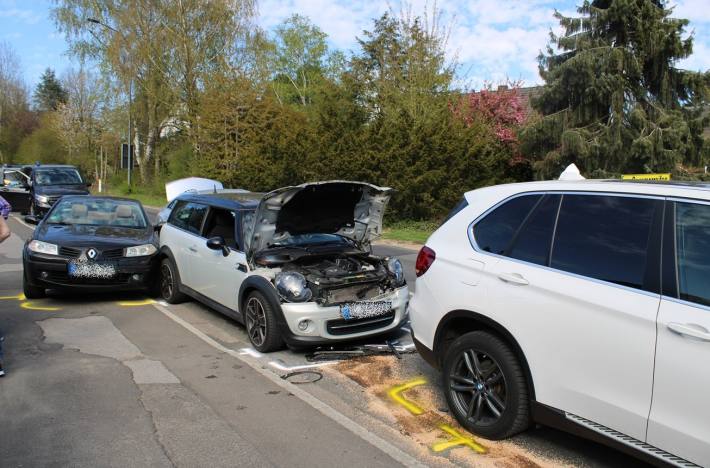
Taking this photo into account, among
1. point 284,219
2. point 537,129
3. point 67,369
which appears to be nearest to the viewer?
A: point 67,369

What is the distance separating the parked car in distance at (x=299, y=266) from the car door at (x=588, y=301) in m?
2.20

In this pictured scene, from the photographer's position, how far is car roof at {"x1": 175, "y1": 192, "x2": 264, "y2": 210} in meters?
6.77

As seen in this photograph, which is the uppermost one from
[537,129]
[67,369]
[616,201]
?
[537,129]

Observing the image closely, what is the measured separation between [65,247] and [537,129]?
1464 cm

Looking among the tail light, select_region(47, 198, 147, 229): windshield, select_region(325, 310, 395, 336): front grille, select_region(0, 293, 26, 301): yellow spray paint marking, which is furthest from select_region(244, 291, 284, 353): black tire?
select_region(0, 293, 26, 301): yellow spray paint marking

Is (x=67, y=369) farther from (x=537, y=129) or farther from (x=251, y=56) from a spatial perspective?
(x=251, y=56)

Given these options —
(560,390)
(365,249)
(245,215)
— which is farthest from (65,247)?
(560,390)

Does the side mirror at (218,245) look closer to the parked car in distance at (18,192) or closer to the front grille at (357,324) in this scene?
the front grille at (357,324)

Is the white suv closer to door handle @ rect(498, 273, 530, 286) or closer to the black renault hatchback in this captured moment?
door handle @ rect(498, 273, 530, 286)

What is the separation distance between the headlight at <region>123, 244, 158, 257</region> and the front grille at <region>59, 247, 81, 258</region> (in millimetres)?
587

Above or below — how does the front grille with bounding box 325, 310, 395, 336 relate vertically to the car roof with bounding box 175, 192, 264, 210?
below

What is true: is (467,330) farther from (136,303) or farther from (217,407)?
(136,303)

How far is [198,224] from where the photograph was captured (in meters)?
7.35

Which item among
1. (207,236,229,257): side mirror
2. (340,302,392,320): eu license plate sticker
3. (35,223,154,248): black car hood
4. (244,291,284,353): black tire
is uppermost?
(207,236,229,257): side mirror
